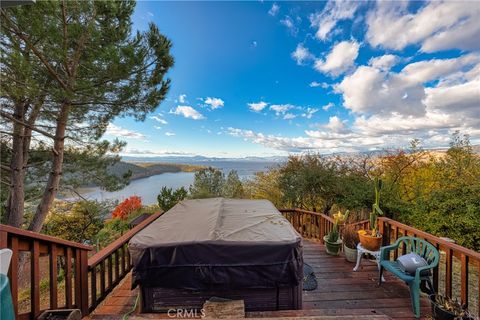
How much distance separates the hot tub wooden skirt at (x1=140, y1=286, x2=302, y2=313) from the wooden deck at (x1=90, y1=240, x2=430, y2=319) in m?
0.07

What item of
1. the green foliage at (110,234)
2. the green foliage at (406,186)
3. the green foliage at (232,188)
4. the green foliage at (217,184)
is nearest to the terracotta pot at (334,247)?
the green foliage at (406,186)

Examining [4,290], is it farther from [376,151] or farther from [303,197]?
[376,151]

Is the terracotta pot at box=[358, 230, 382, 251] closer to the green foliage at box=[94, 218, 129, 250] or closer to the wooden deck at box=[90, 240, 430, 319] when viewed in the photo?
the wooden deck at box=[90, 240, 430, 319]

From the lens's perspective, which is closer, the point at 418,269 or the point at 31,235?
the point at 31,235

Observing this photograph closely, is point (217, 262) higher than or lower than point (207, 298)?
higher

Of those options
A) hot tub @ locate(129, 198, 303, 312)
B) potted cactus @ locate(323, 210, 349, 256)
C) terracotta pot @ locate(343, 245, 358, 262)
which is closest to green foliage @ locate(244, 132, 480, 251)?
potted cactus @ locate(323, 210, 349, 256)

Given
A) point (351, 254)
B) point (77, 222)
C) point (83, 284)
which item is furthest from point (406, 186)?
point (77, 222)

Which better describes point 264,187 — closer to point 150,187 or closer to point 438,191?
point 438,191

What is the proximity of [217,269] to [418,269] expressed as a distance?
2.35 metres

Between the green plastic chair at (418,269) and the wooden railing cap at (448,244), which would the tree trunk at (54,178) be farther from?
the wooden railing cap at (448,244)

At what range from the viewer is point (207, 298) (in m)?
2.17

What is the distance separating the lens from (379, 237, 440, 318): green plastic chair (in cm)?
228

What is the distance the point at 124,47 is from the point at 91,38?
0.68 metres

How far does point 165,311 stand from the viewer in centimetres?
218
